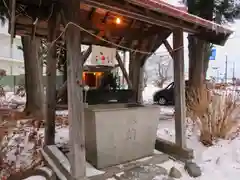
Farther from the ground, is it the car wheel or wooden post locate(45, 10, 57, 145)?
wooden post locate(45, 10, 57, 145)

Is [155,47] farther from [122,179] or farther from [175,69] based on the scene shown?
[122,179]

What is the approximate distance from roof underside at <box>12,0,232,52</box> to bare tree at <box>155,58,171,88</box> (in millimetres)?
11532

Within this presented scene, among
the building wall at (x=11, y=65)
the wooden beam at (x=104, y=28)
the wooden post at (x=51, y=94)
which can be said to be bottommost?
the wooden post at (x=51, y=94)

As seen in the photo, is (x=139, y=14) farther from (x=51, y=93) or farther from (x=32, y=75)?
(x=32, y=75)

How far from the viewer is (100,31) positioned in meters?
3.79

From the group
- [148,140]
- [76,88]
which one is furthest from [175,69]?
[76,88]

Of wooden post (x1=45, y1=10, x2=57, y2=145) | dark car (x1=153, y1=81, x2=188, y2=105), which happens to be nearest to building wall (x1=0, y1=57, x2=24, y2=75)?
dark car (x1=153, y1=81, x2=188, y2=105)

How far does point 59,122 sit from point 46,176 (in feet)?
10.6

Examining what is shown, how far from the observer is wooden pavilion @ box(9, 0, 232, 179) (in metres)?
2.29

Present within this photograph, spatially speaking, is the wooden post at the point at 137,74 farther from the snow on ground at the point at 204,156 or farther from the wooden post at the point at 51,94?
the wooden post at the point at 51,94

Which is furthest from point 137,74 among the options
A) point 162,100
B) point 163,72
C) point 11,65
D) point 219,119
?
point 11,65

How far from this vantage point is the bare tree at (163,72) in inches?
618

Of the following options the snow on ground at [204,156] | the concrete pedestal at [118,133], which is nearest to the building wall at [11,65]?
the snow on ground at [204,156]

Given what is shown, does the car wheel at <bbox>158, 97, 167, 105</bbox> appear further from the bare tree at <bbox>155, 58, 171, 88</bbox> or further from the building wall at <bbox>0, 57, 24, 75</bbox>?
the building wall at <bbox>0, 57, 24, 75</bbox>
